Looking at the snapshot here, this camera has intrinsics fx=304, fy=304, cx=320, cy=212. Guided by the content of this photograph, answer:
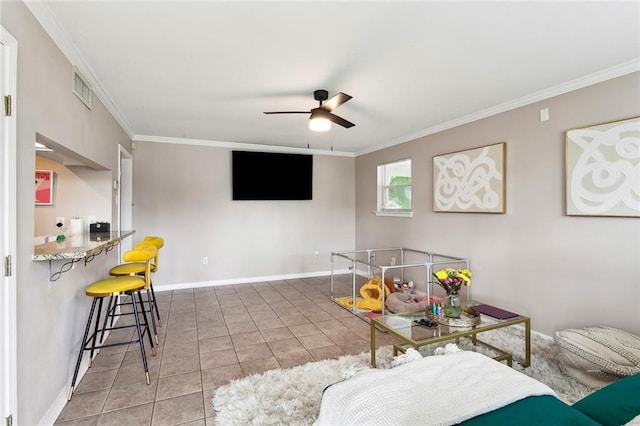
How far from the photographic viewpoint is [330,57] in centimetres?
232

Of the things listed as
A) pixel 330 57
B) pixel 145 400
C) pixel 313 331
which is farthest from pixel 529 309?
pixel 145 400

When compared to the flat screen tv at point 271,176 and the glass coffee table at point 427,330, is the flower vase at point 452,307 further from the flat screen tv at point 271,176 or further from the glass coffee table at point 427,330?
the flat screen tv at point 271,176

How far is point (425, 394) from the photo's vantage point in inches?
51.0

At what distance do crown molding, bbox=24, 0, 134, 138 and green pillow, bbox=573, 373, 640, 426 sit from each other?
3328 mm

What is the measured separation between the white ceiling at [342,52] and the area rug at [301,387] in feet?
6.88

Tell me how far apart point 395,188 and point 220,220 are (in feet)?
10.2

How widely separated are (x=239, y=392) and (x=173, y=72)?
2615mm

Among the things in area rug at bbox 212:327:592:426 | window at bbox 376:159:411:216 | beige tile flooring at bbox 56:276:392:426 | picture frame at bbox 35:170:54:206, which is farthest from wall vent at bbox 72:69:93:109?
window at bbox 376:159:411:216

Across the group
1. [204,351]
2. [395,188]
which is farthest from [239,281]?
[395,188]

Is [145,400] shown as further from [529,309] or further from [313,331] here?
[529,309]

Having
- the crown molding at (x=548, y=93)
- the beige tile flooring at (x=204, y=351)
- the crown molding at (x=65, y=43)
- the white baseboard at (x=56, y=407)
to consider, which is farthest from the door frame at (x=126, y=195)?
the crown molding at (x=548, y=93)

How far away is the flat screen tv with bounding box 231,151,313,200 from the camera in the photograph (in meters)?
5.30

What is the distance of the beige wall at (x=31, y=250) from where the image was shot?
5.16ft

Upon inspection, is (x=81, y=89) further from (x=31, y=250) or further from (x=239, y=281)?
(x=239, y=281)
